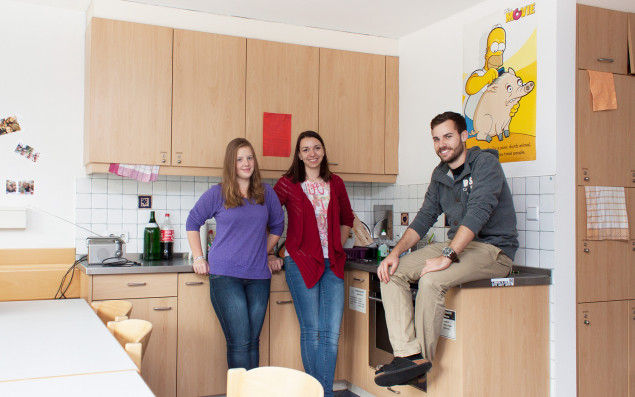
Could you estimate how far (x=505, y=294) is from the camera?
2828mm

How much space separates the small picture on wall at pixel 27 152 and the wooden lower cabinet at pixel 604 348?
3.26 m

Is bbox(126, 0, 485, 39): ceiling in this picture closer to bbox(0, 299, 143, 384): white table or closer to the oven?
the oven

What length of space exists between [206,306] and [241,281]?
395 mm

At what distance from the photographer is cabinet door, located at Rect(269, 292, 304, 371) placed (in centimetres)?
365

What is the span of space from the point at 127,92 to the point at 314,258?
4.89 ft

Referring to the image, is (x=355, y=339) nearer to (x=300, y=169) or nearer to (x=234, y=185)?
(x=300, y=169)

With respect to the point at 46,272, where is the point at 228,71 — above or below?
above

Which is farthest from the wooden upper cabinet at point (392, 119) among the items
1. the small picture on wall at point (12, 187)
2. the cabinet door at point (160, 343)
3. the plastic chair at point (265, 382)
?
the plastic chair at point (265, 382)

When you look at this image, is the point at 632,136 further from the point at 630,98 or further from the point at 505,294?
the point at 505,294

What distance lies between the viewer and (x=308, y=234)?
11.2ft

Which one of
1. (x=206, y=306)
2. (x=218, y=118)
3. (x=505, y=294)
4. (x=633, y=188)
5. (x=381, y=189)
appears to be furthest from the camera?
(x=381, y=189)

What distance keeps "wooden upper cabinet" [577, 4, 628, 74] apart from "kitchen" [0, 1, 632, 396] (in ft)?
0.27

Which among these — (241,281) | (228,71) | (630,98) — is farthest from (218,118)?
(630,98)

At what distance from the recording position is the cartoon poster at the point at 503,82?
3.13 metres
